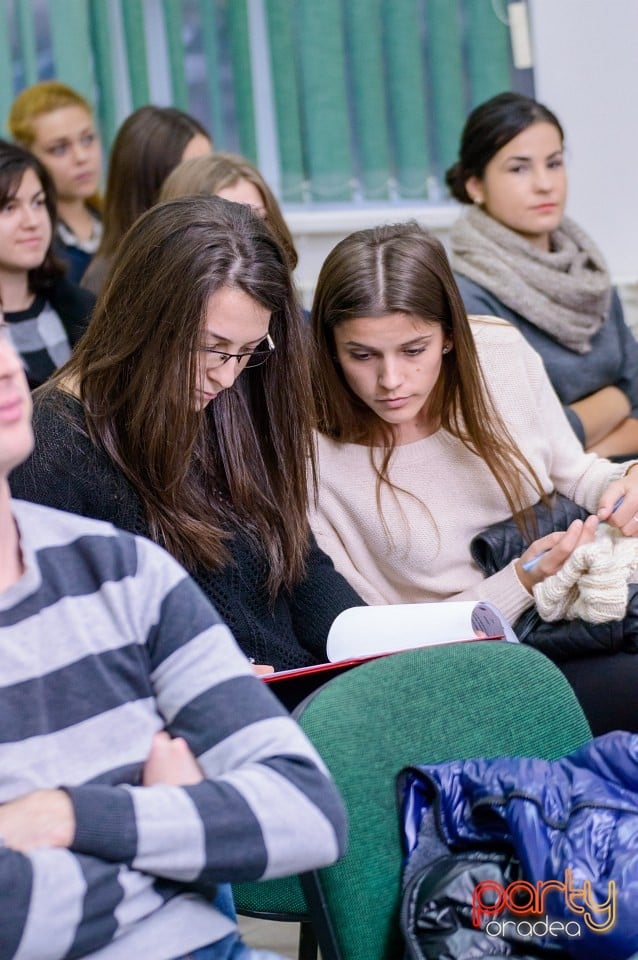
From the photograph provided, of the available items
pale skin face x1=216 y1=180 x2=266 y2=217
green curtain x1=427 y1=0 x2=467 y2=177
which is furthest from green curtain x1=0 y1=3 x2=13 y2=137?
pale skin face x1=216 y1=180 x2=266 y2=217

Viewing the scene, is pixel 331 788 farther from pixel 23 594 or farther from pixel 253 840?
pixel 23 594

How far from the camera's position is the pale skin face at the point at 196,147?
328 centimetres

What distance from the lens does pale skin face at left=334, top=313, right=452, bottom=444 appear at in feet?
6.88

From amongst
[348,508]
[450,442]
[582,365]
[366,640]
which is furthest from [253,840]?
[582,365]

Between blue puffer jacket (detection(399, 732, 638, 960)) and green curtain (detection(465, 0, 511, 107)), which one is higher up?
green curtain (detection(465, 0, 511, 107))

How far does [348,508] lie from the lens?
2189mm

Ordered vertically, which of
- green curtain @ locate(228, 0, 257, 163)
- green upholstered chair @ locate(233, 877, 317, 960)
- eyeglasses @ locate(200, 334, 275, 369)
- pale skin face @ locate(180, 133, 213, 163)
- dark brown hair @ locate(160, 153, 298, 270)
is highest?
green curtain @ locate(228, 0, 257, 163)

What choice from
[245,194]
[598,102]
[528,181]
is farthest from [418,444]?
[598,102]

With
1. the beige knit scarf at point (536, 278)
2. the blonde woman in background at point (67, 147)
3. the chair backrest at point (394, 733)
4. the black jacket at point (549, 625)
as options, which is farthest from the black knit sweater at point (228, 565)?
the blonde woman in background at point (67, 147)

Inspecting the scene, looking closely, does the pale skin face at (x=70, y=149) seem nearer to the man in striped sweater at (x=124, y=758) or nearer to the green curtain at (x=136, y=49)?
the green curtain at (x=136, y=49)

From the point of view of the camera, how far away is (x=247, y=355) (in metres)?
1.77

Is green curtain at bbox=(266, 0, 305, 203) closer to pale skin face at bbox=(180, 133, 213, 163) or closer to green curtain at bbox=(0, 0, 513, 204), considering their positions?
green curtain at bbox=(0, 0, 513, 204)

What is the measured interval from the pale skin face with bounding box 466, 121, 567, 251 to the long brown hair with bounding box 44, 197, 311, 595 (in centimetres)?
126

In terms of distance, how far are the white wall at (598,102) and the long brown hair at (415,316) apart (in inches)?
62.0
